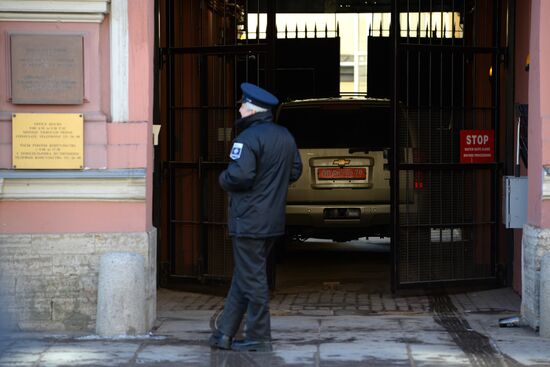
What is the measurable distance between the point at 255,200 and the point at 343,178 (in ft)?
18.7

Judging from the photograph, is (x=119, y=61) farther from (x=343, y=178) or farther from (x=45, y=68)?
(x=343, y=178)

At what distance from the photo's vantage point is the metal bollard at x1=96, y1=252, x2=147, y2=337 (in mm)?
7902

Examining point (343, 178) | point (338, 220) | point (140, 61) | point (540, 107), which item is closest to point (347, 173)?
point (343, 178)

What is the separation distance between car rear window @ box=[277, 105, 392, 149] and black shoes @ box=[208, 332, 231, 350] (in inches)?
225

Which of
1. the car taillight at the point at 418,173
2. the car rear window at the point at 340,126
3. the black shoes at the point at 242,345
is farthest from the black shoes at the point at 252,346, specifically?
the car rear window at the point at 340,126

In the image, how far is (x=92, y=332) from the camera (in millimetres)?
8164

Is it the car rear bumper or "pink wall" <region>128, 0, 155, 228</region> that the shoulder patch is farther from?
the car rear bumper

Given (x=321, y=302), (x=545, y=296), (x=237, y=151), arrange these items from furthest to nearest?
(x=321, y=302)
(x=545, y=296)
(x=237, y=151)

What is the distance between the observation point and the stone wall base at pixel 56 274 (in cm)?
813

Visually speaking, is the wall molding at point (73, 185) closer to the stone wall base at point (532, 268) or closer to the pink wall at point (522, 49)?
the stone wall base at point (532, 268)

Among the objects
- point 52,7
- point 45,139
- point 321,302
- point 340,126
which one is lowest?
point 321,302

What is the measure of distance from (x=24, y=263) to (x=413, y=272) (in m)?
3.93

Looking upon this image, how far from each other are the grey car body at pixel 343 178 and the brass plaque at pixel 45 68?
17.1 feet

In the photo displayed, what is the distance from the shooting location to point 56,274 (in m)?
8.16
